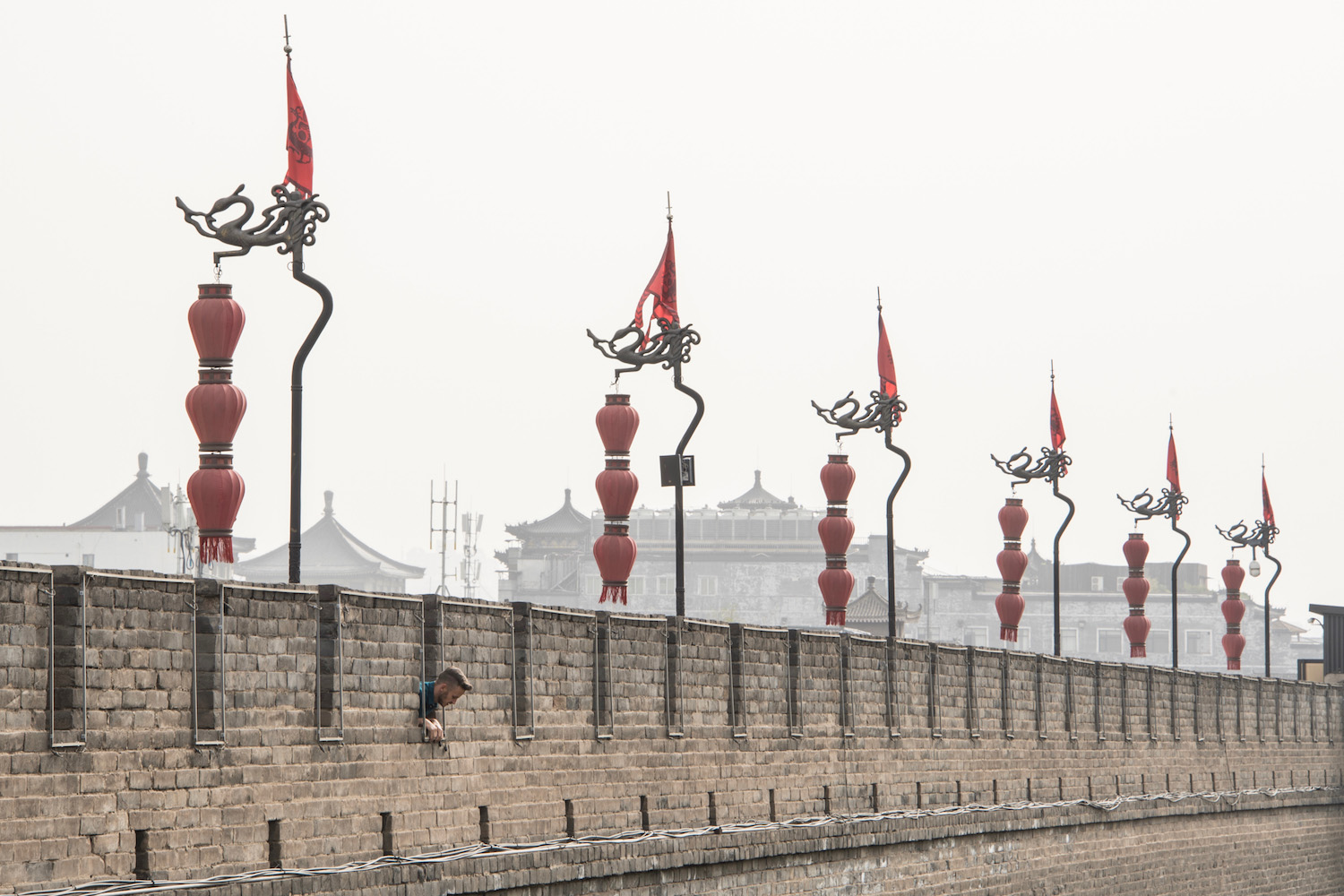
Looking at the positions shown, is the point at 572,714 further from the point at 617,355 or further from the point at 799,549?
the point at 799,549

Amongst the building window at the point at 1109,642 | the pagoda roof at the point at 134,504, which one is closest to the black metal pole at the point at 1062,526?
the pagoda roof at the point at 134,504

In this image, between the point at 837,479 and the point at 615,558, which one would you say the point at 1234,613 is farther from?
the point at 615,558

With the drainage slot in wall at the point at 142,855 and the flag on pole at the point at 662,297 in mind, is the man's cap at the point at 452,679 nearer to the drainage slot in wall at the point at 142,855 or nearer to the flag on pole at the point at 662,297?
the drainage slot in wall at the point at 142,855

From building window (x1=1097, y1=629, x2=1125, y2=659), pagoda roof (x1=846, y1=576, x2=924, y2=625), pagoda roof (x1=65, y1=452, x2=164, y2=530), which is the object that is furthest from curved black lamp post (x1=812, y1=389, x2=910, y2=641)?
building window (x1=1097, y1=629, x2=1125, y2=659)

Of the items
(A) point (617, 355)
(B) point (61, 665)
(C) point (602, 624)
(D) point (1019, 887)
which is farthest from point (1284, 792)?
(B) point (61, 665)

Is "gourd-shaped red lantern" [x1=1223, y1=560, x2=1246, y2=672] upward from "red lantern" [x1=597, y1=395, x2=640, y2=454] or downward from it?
downward

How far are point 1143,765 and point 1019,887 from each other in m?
5.72

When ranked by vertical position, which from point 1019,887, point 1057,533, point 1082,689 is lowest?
point 1019,887

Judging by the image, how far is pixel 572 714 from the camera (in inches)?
572

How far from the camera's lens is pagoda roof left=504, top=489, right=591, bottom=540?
92.3 meters

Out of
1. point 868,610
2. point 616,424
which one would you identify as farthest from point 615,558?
point 868,610

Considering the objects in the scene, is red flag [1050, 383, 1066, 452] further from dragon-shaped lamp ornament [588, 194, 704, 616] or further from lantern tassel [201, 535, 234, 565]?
lantern tassel [201, 535, 234, 565]

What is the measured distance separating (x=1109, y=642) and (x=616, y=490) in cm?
7393

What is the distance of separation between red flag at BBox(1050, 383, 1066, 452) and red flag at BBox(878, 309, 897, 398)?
5.63 meters
